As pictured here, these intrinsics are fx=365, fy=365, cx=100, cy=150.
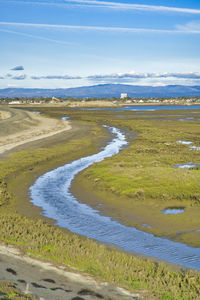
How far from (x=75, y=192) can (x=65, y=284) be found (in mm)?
13270

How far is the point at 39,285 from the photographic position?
10.7 meters

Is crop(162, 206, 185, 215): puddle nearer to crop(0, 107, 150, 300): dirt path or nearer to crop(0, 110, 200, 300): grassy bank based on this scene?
crop(0, 110, 200, 300): grassy bank

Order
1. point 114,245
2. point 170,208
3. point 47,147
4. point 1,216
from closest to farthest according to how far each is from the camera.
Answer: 1. point 114,245
2. point 1,216
3. point 170,208
4. point 47,147

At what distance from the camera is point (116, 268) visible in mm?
11648

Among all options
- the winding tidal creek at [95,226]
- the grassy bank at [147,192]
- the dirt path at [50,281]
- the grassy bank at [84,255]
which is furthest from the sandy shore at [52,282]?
the grassy bank at [147,192]

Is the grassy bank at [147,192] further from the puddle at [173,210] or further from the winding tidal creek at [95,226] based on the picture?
the winding tidal creek at [95,226]

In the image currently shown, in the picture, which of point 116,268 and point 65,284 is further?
point 116,268

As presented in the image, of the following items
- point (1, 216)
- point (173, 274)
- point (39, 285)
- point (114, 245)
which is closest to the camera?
point (39, 285)

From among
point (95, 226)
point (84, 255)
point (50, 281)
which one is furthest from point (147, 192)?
point (50, 281)

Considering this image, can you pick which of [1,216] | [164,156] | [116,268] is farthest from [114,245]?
[164,156]

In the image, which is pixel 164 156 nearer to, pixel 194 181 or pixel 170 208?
pixel 194 181

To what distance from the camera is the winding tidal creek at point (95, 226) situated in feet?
44.7

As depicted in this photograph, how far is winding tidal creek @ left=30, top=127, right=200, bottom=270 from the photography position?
536 inches

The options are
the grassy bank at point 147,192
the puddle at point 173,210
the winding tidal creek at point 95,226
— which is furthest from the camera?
the puddle at point 173,210
